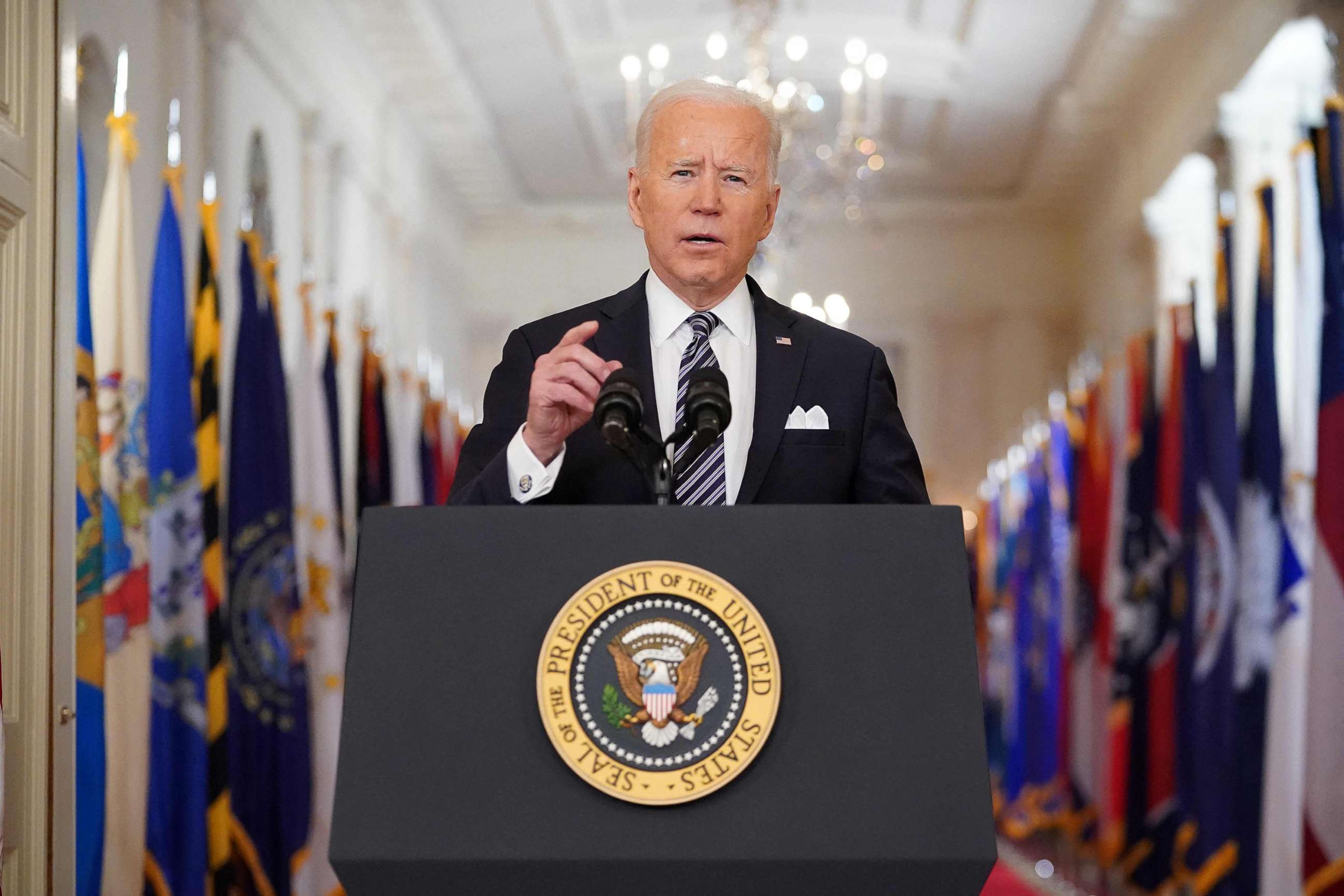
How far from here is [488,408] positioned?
2.03m

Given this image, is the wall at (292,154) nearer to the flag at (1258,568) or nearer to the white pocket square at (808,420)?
the flag at (1258,568)

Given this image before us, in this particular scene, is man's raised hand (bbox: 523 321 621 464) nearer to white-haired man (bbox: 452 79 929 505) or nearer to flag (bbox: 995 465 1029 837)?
white-haired man (bbox: 452 79 929 505)

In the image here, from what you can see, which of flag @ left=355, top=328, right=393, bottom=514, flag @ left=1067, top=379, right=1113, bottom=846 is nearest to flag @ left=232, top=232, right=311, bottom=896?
flag @ left=355, top=328, right=393, bottom=514

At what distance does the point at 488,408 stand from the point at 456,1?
7.58 metres

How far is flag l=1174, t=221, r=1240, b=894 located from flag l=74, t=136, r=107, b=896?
4.18 m

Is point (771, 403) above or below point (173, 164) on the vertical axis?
below

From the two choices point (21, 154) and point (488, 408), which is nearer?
point (488, 408)

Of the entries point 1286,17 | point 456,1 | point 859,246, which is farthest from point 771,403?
point 859,246

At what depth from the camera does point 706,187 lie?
1.96 metres

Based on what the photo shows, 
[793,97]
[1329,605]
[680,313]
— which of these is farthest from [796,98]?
[680,313]

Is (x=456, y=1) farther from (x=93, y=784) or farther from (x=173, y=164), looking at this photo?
(x=93, y=784)

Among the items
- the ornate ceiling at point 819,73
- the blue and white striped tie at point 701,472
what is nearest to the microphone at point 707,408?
the blue and white striped tie at point 701,472

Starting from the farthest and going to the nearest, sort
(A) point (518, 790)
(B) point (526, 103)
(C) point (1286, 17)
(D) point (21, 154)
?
(B) point (526, 103)
(C) point (1286, 17)
(D) point (21, 154)
(A) point (518, 790)

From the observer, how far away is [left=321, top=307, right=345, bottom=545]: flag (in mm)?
6621
